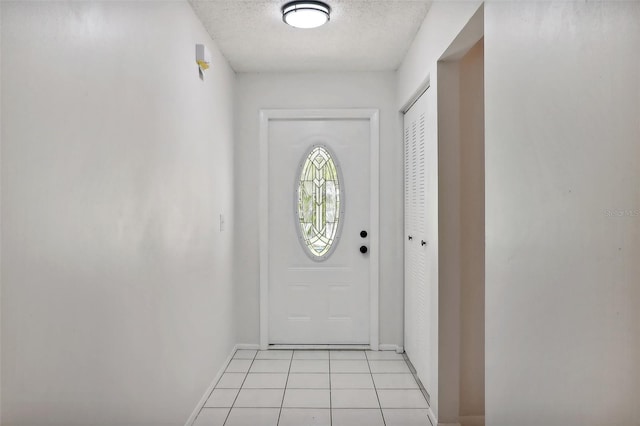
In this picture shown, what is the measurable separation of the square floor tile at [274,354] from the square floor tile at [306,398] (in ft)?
2.32

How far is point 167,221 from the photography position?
2.14 metres

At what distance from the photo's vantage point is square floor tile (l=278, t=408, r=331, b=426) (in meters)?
2.51

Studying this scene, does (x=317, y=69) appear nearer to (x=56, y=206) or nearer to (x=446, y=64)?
(x=446, y=64)

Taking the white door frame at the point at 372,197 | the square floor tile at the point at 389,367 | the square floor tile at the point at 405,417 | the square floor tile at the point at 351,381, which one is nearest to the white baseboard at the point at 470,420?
the square floor tile at the point at 405,417

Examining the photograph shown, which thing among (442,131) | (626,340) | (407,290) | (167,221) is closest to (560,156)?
(626,340)

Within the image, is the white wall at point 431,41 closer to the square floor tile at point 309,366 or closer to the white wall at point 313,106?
the white wall at point 313,106

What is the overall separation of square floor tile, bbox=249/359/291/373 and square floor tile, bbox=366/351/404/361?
688 mm

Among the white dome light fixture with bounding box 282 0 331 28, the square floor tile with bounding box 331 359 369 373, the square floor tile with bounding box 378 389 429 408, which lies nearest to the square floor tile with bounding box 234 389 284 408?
the square floor tile with bounding box 331 359 369 373

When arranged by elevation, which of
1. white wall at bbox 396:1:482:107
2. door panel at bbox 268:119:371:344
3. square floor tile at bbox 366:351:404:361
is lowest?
square floor tile at bbox 366:351:404:361

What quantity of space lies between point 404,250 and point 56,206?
288cm

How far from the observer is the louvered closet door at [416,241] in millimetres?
2900

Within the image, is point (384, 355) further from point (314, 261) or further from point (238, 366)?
point (238, 366)

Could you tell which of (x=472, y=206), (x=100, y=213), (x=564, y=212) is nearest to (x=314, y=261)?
(x=472, y=206)

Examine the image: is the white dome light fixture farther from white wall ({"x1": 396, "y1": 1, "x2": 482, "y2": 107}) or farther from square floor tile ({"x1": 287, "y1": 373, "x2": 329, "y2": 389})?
square floor tile ({"x1": 287, "y1": 373, "x2": 329, "y2": 389})
